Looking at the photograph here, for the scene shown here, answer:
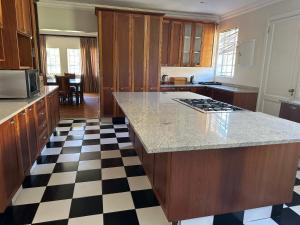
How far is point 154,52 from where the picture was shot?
465cm

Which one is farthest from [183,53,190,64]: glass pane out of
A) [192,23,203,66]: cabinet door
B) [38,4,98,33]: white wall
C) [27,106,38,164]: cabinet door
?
[27,106,38,164]: cabinet door

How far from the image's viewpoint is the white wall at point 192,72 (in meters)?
5.69

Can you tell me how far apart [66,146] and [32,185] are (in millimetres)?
1084

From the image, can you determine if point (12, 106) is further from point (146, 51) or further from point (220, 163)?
point (146, 51)

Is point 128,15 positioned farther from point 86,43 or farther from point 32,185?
point 86,43

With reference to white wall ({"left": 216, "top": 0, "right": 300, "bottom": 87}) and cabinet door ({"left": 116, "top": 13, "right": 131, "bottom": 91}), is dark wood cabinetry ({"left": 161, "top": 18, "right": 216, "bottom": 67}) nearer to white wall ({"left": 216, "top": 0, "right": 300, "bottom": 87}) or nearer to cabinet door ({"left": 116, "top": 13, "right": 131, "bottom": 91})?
white wall ({"left": 216, "top": 0, "right": 300, "bottom": 87})

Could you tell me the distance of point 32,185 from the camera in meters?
2.30

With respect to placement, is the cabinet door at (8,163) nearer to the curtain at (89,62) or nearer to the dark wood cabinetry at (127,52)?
the dark wood cabinetry at (127,52)

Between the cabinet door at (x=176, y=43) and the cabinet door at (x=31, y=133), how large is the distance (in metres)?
3.66

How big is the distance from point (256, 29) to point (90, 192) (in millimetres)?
4260

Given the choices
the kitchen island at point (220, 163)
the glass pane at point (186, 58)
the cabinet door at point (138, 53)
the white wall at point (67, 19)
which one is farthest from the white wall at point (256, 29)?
the white wall at point (67, 19)

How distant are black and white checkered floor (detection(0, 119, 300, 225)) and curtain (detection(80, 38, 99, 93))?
6.33 m

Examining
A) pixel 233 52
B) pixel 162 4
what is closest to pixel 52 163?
pixel 162 4

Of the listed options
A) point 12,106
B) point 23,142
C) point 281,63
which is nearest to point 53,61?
point 12,106
